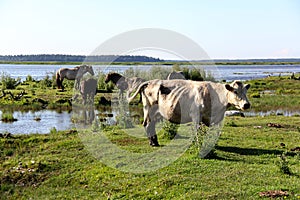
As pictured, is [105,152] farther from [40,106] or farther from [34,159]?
[40,106]

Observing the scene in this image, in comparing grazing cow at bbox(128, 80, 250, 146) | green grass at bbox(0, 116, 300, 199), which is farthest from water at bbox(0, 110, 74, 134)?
grazing cow at bbox(128, 80, 250, 146)

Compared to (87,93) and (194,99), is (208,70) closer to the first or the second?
(87,93)

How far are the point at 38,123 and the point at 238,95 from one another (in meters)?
12.2

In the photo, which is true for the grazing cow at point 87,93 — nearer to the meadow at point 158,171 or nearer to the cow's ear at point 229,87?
the meadow at point 158,171

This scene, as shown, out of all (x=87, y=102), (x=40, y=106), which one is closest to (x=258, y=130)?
(x=87, y=102)

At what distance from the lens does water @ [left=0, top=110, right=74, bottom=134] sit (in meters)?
17.7

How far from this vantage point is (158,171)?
393 inches

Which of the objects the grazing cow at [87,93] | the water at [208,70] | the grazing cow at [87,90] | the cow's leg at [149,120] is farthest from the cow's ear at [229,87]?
the water at [208,70]

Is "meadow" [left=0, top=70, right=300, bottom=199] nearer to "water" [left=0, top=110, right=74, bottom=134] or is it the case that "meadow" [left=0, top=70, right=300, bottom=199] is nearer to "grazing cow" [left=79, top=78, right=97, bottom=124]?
"water" [left=0, top=110, right=74, bottom=134]

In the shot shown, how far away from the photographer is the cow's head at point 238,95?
1073 cm

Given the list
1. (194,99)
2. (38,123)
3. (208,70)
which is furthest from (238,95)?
(208,70)

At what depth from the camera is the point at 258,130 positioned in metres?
15.4

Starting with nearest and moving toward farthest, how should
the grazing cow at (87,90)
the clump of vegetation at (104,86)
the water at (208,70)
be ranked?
the grazing cow at (87,90) → the clump of vegetation at (104,86) → the water at (208,70)

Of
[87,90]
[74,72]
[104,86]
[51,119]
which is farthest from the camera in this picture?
[104,86]
